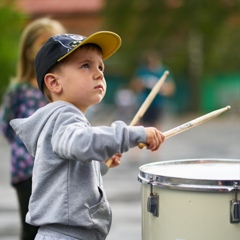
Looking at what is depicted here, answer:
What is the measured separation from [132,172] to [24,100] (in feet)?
19.7

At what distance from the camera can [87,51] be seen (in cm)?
294

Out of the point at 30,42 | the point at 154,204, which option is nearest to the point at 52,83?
the point at 154,204

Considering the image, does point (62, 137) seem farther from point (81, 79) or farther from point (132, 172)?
point (132, 172)

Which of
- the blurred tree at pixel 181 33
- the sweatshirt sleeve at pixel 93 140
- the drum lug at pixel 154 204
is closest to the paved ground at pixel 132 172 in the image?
the drum lug at pixel 154 204

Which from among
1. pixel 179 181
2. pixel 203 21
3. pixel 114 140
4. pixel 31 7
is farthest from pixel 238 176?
pixel 31 7

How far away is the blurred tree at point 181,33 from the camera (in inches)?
1168

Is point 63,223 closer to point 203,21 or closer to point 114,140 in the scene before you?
point 114,140

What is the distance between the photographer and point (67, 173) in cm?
285

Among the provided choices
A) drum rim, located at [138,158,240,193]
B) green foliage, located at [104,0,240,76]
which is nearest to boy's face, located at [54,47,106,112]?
drum rim, located at [138,158,240,193]

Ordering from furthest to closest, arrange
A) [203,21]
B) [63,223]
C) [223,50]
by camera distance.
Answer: [223,50] → [203,21] → [63,223]

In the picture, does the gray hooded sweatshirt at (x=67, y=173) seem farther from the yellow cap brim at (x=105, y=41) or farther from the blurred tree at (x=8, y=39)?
the blurred tree at (x=8, y=39)

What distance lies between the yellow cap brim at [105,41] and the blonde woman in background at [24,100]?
59.3 inches

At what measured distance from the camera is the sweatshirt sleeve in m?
2.67

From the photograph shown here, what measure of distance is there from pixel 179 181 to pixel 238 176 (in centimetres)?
40
